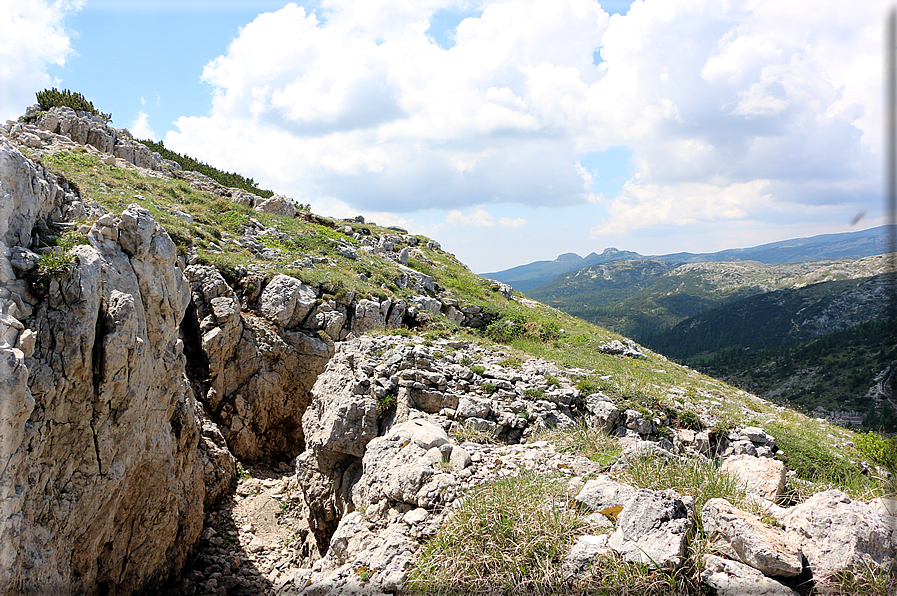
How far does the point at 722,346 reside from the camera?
561 feet

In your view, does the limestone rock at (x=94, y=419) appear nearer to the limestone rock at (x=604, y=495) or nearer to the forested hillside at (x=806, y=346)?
the limestone rock at (x=604, y=495)

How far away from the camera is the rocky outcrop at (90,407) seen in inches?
337

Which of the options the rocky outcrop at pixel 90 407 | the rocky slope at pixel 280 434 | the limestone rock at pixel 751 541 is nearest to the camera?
the limestone rock at pixel 751 541

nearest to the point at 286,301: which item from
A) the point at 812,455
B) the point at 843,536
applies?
the point at 843,536

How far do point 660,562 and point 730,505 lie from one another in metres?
1.43

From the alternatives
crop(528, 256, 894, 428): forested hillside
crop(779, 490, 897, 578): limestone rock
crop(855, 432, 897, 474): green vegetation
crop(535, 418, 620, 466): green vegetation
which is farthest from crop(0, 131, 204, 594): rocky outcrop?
crop(855, 432, 897, 474): green vegetation

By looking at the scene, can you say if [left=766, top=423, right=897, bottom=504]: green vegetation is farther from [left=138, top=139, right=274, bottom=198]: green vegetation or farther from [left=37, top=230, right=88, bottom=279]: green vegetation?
[left=138, top=139, right=274, bottom=198]: green vegetation

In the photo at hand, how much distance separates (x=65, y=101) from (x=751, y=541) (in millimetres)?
62075

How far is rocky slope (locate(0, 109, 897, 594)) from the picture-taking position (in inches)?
231

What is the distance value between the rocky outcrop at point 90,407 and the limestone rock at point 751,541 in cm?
1193

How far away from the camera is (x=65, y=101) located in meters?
43.4

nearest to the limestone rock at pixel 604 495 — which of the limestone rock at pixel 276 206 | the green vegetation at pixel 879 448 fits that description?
the green vegetation at pixel 879 448

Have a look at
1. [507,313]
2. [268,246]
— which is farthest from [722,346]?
[268,246]

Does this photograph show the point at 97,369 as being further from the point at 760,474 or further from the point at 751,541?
the point at 760,474
